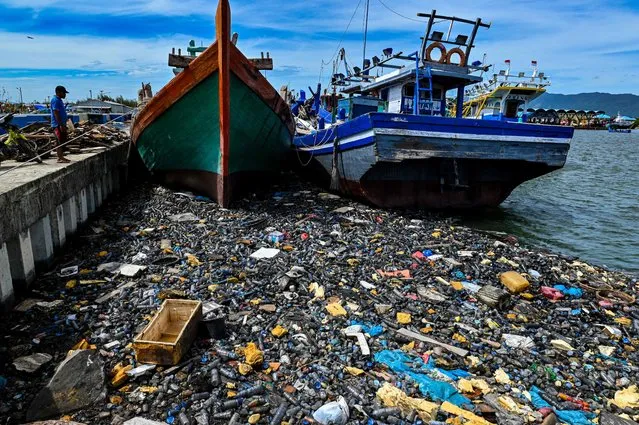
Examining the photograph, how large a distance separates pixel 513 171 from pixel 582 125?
322 ft

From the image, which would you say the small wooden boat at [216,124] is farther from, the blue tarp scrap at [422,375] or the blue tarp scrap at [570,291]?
the blue tarp scrap at [570,291]

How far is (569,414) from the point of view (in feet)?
10.8

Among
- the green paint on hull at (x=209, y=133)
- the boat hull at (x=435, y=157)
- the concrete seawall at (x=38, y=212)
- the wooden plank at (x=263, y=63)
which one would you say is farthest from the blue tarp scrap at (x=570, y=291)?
the concrete seawall at (x=38, y=212)

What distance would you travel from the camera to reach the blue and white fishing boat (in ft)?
26.3

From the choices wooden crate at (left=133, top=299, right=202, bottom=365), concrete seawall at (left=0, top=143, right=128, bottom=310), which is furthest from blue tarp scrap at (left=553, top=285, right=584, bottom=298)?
concrete seawall at (left=0, top=143, right=128, bottom=310)

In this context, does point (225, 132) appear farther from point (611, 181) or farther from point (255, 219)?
point (611, 181)

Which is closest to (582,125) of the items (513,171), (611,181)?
(611,181)

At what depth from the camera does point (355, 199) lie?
983 cm

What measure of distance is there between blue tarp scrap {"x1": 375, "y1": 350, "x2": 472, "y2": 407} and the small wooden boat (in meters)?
5.74

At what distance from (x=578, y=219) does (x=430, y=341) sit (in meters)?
9.97

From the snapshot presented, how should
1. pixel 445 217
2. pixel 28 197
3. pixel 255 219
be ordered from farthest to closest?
1. pixel 445 217
2. pixel 255 219
3. pixel 28 197

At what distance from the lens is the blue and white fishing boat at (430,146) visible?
802cm

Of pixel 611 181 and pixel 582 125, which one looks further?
pixel 582 125

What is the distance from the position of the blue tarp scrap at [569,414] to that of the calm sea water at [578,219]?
19.5 ft
